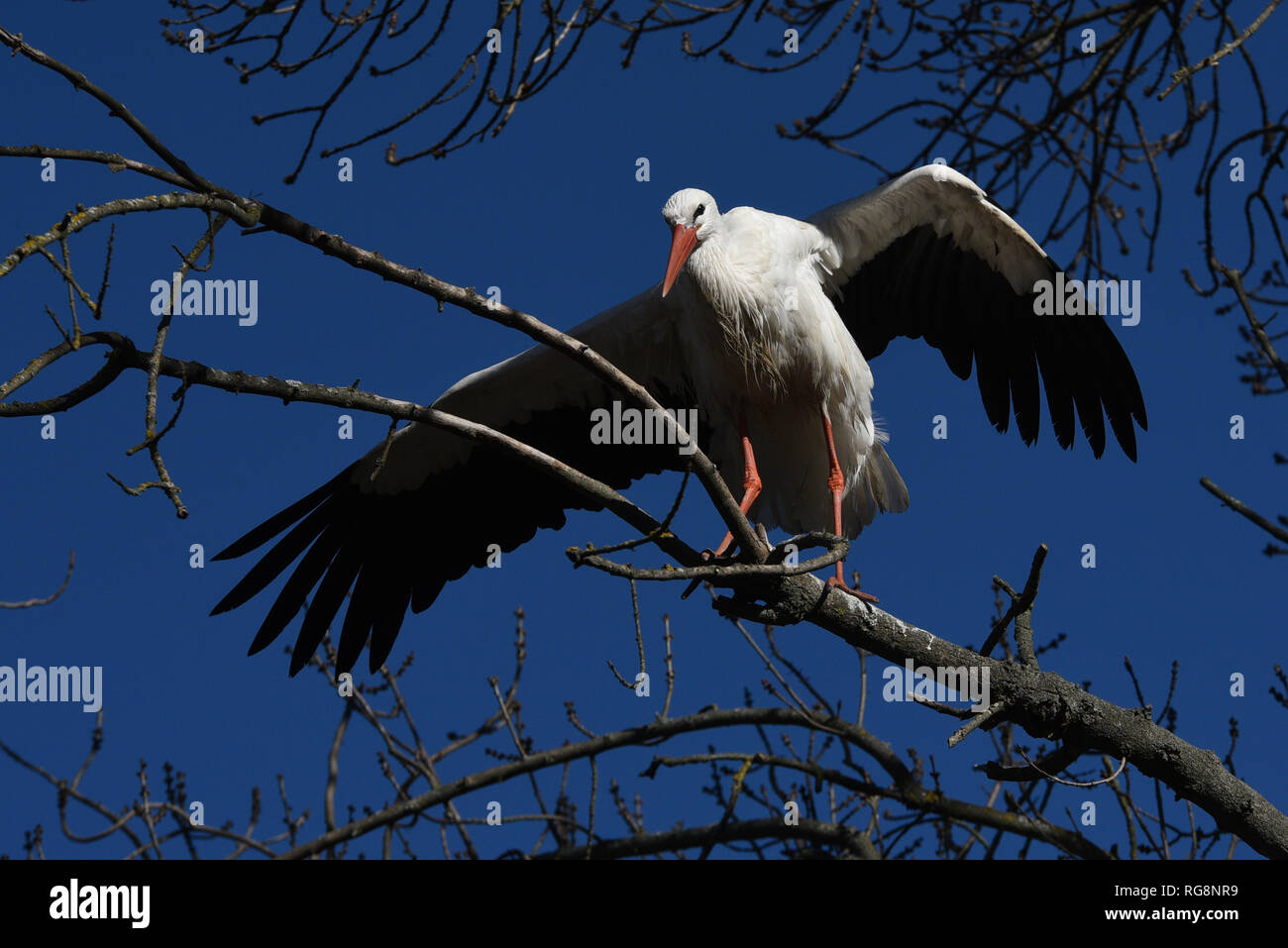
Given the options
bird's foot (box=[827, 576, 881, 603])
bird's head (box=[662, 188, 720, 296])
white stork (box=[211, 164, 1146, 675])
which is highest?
bird's head (box=[662, 188, 720, 296])

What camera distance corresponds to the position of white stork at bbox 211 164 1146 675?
5.02m

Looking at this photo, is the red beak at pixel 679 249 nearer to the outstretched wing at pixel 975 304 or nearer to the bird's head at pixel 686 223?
the bird's head at pixel 686 223

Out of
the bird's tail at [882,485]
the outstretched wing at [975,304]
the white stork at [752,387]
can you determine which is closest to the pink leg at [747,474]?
the white stork at [752,387]

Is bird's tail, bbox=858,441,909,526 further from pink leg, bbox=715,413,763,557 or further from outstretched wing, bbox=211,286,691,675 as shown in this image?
outstretched wing, bbox=211,286,691,675

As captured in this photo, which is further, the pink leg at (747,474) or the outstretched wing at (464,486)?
the outstretched wing at (464,486)

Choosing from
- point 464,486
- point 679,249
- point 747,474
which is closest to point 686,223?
point 679,249

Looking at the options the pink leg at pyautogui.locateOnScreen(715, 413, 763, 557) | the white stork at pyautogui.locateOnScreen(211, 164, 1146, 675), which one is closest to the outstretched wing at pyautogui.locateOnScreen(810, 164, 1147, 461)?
the white stork at pyautogui.locateOnScreen(211, 164, 1146, 675)

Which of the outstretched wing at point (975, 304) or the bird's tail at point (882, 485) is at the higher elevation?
the outstretched wing at point (975, 304)

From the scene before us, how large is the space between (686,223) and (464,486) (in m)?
1.62

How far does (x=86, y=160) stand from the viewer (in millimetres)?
3059

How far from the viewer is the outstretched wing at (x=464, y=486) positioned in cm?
553

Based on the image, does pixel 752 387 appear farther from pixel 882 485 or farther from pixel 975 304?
pixel 975 304
